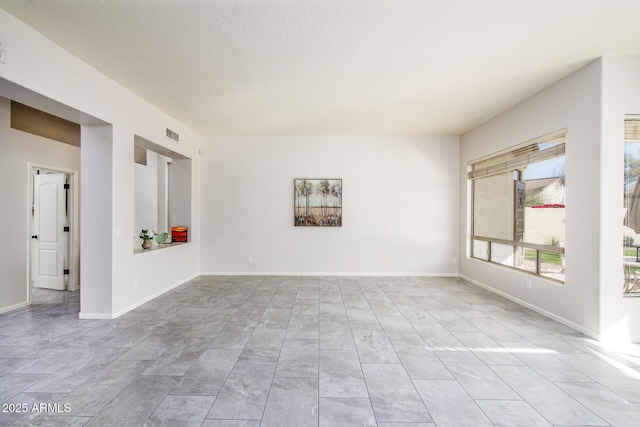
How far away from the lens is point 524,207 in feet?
14.4

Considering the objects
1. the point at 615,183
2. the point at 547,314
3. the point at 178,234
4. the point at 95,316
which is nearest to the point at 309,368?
the point at 95,316

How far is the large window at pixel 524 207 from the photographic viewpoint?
3801 millimetres

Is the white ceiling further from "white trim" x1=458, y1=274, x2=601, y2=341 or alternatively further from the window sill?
"white trim" x1=458, y1=274, x2=601, y2=341

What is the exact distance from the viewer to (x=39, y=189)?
518 centimetres

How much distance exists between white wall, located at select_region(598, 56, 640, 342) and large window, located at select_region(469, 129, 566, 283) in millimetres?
531

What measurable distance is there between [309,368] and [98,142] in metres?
3.92

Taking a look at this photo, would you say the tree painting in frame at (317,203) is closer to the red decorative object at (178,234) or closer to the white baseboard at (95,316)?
the red decorative object at (178,234)

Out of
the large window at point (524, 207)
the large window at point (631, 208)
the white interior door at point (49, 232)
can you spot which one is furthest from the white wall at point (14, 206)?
the large window at point (631, 208)

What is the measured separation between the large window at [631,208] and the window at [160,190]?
6660 millimetres

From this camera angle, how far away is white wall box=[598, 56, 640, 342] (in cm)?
307

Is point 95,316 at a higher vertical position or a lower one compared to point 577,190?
lower

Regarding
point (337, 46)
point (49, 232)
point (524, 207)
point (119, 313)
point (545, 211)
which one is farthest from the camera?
point (49, 232)

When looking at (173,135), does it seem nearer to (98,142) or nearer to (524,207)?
(98,142)

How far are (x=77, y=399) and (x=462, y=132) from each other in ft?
23.2
